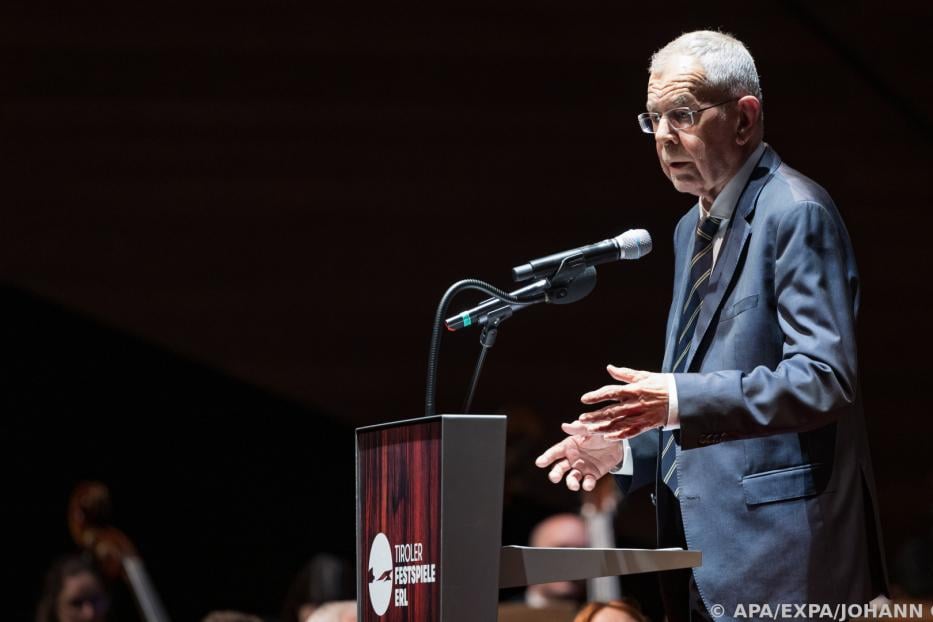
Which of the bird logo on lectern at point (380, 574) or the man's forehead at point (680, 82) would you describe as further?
the man's forehead at point (680, 82)

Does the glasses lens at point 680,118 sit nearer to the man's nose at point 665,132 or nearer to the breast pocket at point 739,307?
the man's nose at point 665,132

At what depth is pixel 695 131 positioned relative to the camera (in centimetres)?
201

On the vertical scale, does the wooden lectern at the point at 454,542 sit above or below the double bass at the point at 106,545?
below

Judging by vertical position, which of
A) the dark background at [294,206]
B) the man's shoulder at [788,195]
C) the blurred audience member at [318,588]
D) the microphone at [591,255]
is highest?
the dark background at [294,206]

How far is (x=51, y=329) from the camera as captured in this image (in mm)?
5859

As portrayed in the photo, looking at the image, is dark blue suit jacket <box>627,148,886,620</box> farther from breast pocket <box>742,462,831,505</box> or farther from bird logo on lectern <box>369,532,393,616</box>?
bird logo on lectern <box>369,532,393,616</box>

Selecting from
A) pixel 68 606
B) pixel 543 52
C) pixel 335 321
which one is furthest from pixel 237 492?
pixel 543 52

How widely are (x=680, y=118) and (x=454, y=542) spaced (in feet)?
2.55

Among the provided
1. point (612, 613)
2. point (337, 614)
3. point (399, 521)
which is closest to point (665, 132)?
point (399, 521)

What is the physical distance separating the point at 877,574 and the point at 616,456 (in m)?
0.45

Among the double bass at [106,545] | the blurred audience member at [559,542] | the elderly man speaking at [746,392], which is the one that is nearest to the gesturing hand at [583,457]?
the elderly man speaking at [746,392]

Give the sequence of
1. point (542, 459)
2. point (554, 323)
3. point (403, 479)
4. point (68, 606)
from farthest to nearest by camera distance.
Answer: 1. point (554, 323)
2. point (68, 606)
3. point (542, 459)
4. point (403, 479)

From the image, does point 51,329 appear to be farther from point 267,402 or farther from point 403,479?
point 403,479

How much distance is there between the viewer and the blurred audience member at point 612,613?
2.44 m
